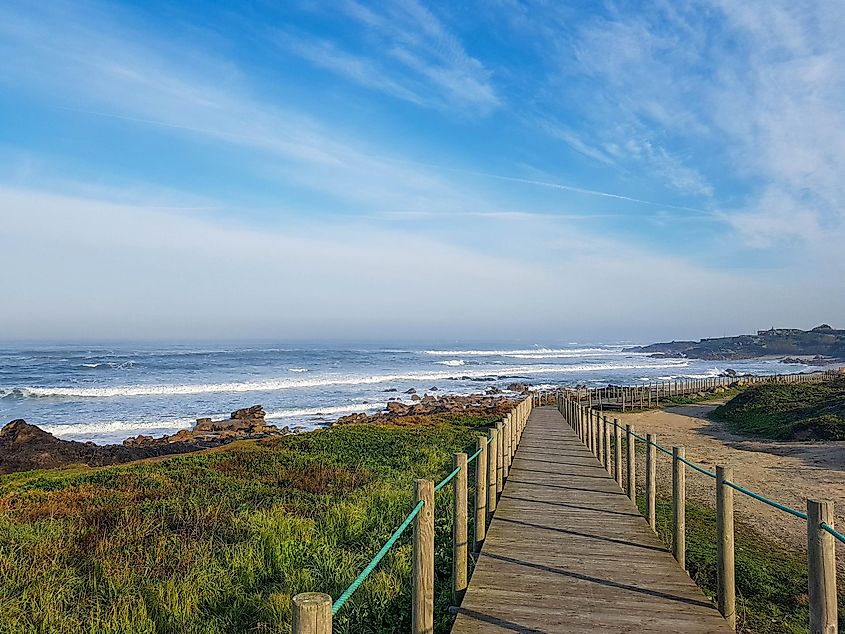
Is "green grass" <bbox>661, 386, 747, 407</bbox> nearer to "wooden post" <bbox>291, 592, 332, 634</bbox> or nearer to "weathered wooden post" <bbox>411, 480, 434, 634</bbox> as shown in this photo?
"weathered wooden post" <bbox>411, 480, 434, 634</bbox>

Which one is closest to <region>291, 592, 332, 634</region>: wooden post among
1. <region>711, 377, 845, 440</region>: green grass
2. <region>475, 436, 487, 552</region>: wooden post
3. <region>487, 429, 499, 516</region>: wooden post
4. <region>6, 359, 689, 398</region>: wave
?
<region>475, 436, 487, 552</region>: wooden post

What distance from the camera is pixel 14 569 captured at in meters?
5.67

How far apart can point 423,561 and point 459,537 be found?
119 centimetres

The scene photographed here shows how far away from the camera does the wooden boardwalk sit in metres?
4.30

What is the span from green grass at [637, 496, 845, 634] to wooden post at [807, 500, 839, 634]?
2.66 m

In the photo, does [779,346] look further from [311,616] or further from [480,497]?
[311,616]

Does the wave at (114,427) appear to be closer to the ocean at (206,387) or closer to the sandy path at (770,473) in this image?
the ocean at (206,387)

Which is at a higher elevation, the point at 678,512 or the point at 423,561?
the point at 423,561

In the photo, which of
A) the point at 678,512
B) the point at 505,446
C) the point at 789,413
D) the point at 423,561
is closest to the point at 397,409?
the point at 789,413

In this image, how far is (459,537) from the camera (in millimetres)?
4816

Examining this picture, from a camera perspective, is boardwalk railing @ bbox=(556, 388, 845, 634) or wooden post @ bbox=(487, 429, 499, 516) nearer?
boardwalk railing @ bbox=(556, 388, 845, 634)

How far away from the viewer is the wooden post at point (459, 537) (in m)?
4.81

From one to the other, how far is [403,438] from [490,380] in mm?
A: 37626

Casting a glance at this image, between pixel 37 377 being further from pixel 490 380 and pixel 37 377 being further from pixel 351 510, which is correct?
pixel 351 510
